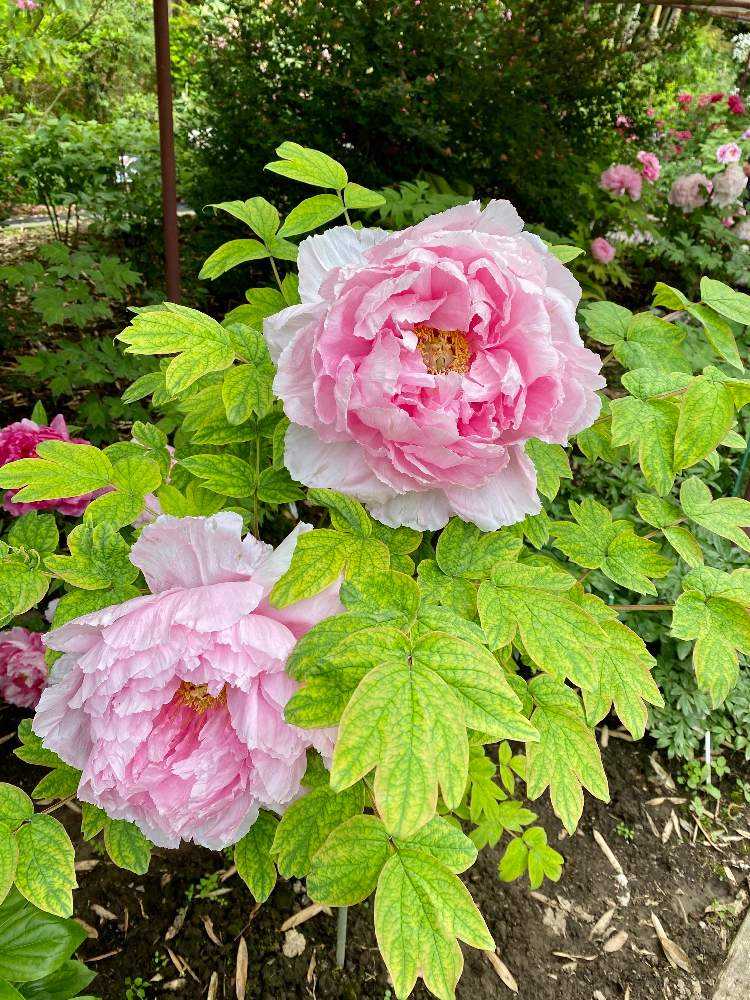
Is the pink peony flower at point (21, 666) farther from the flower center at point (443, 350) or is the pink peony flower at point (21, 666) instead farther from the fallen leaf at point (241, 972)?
the flower center at point (443, 350)

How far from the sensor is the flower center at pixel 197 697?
825 millimetres

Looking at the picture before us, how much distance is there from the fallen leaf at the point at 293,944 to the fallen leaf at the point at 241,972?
84 millimetres

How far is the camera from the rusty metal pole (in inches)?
73.4

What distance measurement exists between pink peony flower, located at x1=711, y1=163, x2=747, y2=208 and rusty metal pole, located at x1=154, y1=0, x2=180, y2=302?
3.42 metres

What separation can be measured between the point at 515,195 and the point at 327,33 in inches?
47.4

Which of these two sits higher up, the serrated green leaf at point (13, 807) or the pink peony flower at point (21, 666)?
the serrated green leaf at point (13, 807)

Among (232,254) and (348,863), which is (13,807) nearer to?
(348,863)

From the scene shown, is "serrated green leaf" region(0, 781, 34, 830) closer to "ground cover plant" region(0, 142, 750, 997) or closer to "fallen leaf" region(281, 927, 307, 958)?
"ground cover plant" region(0, 142, 750, 997)

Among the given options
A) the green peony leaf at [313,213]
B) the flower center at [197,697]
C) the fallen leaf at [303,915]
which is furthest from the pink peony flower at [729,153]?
the flower center at [197,697]

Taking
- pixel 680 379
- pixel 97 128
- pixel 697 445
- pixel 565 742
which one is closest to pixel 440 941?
pixel 565 742

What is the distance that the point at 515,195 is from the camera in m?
3.94

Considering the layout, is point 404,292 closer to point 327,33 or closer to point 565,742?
point 565,742

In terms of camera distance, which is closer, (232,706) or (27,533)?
(232,706)

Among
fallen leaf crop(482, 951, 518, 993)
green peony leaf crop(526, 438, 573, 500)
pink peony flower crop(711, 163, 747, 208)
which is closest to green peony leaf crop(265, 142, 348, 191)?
green peony leaf crop(526, 438, 573, 500)
